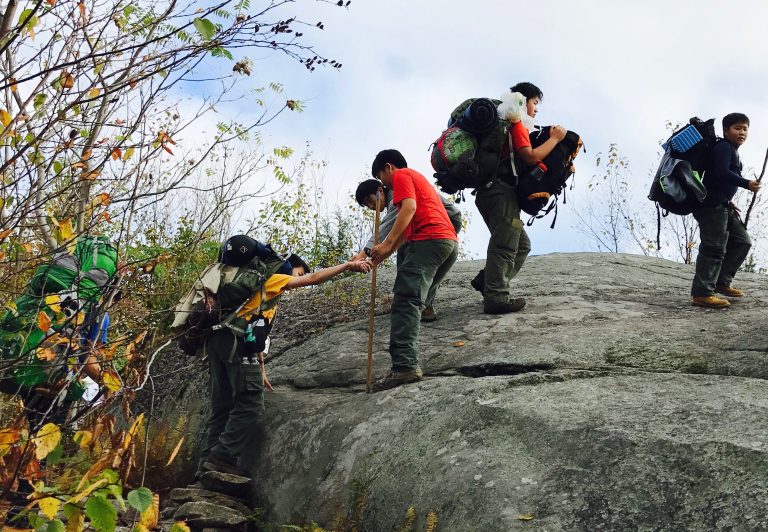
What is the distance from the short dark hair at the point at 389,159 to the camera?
268 inches

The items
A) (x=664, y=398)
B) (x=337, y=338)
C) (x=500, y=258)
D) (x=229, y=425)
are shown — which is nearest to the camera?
(x=664, y=398)

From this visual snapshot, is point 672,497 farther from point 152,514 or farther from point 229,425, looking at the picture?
point 229,425

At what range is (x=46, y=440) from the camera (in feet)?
10.6

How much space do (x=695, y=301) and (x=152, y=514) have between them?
6158 mm

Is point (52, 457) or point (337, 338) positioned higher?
point (337, 338)

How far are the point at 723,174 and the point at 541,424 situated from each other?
361 centimetres

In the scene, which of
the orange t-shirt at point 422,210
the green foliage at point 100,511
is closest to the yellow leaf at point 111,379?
the green foliage at point 100,511

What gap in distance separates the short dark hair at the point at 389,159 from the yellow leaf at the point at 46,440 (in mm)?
4174

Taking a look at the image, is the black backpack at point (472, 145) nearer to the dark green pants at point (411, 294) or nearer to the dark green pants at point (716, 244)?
the dark green pants at point (411, 294)

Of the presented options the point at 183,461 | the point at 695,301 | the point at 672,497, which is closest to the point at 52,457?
the point at 672,497

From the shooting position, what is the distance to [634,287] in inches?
347

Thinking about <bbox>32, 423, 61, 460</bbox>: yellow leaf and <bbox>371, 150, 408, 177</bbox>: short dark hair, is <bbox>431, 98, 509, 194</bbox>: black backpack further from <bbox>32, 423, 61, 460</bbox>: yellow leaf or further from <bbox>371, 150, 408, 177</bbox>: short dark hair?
<bbox>32, 423, 61, 460</bbox>: yellow leaf

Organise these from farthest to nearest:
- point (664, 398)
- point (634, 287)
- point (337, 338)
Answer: point (634, 287)
point (337, 338)
point (664, 398)

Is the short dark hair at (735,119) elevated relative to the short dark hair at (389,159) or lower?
elevated
